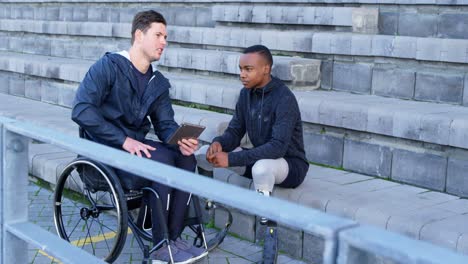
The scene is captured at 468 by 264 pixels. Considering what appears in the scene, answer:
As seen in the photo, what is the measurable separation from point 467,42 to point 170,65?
3381mm

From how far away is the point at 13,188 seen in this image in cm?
271

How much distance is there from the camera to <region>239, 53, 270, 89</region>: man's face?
4.48 metres

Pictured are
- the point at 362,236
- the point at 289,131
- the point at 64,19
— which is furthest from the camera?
the point at 64,19

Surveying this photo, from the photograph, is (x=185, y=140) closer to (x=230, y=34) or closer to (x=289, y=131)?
(x=289, y=131)

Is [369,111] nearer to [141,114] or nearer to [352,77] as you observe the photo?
[352,77]

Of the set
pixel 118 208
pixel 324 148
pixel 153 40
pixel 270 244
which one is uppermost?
pixel 153 40

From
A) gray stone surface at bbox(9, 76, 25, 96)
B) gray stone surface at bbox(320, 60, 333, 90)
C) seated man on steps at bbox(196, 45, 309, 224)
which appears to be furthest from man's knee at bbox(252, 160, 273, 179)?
gray stone surface at bbox(9, 76, 25, 96)

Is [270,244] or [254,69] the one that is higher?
[254,69]

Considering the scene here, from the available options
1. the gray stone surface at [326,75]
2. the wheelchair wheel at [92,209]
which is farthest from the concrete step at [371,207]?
the gray stone surface at [326,75]

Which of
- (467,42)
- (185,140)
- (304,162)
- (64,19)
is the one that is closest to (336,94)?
(467,42)

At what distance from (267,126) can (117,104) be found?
3.16 ft

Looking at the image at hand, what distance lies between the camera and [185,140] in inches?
165

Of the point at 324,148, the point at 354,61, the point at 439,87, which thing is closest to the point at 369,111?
the point at 324,148

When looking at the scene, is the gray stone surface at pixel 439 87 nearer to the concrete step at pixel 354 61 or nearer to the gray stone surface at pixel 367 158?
the concrete step at pixel 354 61
